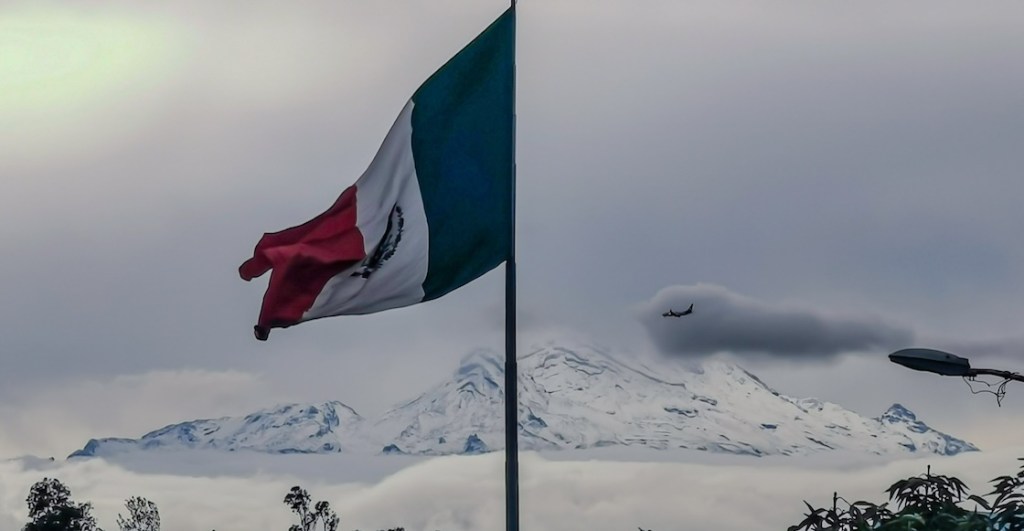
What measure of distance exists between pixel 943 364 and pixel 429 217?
6508 mm

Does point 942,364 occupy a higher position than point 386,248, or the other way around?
point 386,248

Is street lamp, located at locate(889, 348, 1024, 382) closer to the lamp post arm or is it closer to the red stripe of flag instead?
the lamp post arm

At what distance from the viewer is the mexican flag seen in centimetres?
2309

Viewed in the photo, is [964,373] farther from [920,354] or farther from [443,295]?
[443,295]

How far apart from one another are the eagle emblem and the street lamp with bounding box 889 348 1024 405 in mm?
6340

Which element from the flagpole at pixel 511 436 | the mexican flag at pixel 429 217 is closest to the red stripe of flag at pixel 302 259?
the mexican flag at pixel 429 217

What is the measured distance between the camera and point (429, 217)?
925 inches

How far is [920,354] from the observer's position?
70.3 feet

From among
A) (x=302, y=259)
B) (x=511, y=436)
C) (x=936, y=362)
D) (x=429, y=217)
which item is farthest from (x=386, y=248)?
(x=936, y=362)

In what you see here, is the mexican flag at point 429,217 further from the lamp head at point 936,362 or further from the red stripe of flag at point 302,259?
the lamp head at point 936,362

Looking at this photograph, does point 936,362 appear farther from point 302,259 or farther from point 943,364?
point 302,259

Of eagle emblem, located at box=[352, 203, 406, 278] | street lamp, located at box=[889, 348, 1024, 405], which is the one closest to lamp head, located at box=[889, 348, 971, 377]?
street lamp, located at box=[889, 348, 1024, 405]

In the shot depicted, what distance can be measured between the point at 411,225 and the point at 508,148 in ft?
5.29

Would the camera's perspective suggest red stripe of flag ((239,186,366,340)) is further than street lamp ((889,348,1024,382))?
Yes
